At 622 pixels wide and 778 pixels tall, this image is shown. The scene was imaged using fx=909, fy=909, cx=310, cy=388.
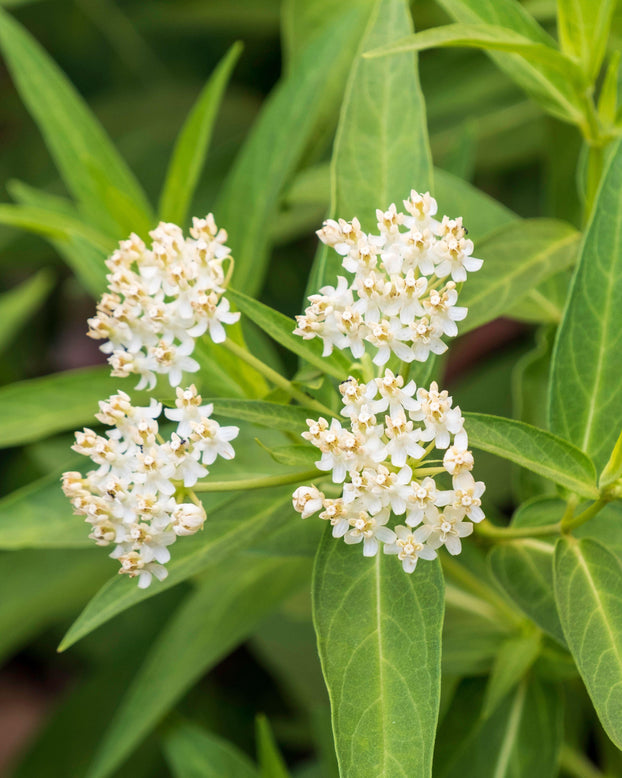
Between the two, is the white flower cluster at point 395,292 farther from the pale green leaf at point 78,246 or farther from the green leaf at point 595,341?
the pale green leaf at point 78,246

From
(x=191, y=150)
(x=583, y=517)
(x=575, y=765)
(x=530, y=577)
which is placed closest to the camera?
(x=583, y=517)

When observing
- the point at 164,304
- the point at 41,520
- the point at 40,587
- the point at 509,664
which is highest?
the point at 164,304

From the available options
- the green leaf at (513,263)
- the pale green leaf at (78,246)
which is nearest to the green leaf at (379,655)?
the green leaf at (513,263)

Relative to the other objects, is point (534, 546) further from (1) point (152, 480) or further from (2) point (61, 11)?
(2) point (61, 11)

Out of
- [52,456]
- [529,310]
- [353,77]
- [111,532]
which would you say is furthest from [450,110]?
[111,532]

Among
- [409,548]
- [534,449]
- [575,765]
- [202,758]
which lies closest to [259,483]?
[409,548]

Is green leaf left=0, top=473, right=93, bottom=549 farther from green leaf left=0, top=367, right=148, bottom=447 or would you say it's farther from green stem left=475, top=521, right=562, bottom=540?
green stem left=475, top=521, right=562, bottom=540

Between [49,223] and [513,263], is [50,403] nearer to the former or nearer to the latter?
[49,223]
